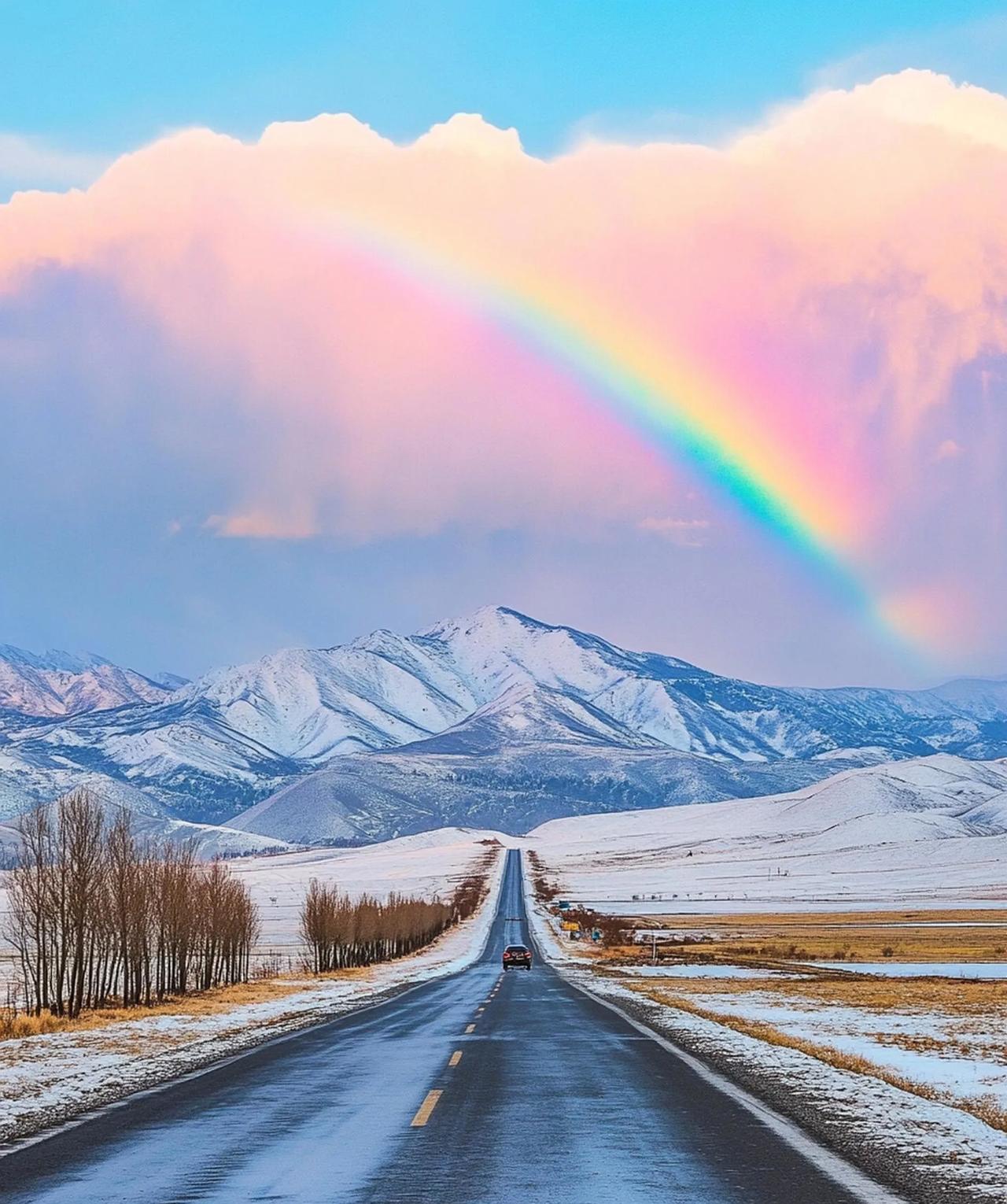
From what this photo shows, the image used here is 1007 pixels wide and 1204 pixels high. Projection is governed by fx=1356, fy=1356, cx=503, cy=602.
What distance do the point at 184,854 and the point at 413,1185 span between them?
3114 inches

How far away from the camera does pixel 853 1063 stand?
26062 millimetres

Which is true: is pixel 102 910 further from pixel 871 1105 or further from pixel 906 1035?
pixel 871 1105

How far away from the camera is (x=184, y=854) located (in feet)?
294

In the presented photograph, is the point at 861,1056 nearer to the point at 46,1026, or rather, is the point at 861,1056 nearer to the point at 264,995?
the point at 46,1026

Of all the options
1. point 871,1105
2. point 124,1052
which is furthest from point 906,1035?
point 124,1052

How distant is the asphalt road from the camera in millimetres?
13688

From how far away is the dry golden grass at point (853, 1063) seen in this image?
793 inches

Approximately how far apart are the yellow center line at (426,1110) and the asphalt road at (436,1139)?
5cm

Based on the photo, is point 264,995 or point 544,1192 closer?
point 544,1192

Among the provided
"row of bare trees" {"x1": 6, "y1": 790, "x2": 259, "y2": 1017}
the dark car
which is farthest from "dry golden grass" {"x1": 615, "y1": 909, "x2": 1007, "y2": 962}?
"row of bare trees" {"x1": 6, "y1": 790, "x2": 259, "y2": 1017}

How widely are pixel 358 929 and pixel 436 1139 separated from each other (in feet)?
317

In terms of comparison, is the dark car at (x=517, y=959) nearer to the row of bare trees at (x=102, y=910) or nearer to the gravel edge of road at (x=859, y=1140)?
the row of bare trees at (x=102, y=910)

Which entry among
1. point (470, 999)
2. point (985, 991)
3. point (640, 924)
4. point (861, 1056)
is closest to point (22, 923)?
point (470, 999)

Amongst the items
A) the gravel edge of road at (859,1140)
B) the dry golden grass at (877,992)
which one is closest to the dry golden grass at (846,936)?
the dry golden grass at (877,992)
